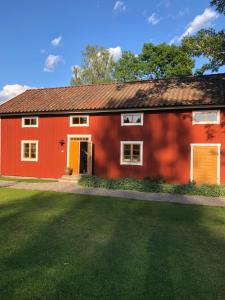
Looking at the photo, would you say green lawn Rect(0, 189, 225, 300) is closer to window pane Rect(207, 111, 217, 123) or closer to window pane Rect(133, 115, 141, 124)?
window pane Rect(207, 111, 217, 123)

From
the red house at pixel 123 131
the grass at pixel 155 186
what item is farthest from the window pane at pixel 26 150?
the grass at pixel 155 186

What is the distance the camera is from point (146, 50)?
128 ft

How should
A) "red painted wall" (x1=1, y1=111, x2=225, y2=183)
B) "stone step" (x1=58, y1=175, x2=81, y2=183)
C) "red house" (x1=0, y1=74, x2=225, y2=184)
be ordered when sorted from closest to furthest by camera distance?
"red house" (x1=0, y1=74, x2=225, y2=184), "red painted wall" (x1=1, y1=111, x2=225, y2=183), "stone step" (x1=58, y1=175, x2=81, y2=183)

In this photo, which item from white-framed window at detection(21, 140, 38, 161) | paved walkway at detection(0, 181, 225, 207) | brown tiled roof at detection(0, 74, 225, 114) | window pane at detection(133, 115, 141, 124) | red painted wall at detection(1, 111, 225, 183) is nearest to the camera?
paved walkway at detection(0, 181, 225, 207)

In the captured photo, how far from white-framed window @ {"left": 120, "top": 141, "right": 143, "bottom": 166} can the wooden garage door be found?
2.82 meters

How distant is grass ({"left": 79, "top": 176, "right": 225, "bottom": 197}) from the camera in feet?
→ 47.7

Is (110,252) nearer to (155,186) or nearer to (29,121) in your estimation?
(155,186)

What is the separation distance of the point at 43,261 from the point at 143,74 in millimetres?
35849

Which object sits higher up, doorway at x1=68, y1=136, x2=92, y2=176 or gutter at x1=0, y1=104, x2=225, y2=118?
gutter at x1=0, y1=104, x2=225, y2=118

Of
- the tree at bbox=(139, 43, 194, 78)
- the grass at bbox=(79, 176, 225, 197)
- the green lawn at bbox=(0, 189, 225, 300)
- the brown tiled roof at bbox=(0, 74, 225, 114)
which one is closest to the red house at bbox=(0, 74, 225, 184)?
the brown tiled roof at bbox=(0, 74, 225, 114)

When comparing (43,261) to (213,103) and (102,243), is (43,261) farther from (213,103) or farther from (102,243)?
(213,103)

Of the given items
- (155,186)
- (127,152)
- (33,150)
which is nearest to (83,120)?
(127,152)

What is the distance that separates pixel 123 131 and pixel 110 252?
12.4m

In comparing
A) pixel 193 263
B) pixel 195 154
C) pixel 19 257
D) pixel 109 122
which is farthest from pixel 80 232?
pixel 109 122
